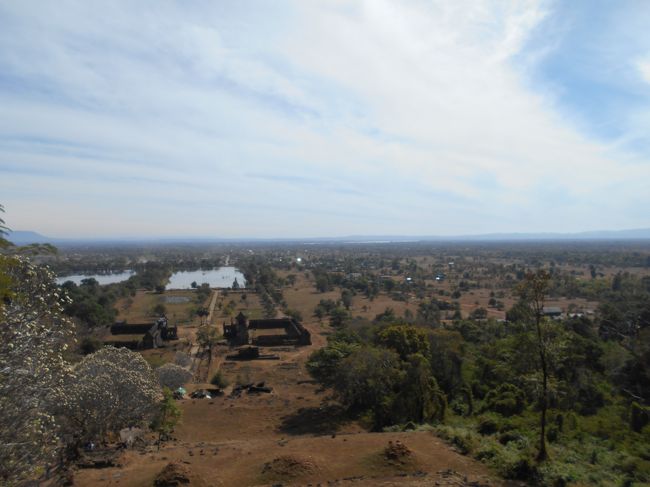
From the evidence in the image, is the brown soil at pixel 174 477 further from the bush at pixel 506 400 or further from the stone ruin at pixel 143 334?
the stone ruin at pixel 143 334

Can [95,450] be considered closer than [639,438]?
Yes

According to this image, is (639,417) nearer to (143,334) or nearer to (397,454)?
(397,454)

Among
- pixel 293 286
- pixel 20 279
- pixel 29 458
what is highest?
pixel 20 279

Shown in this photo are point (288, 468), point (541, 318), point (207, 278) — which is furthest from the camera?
point (207, 278)

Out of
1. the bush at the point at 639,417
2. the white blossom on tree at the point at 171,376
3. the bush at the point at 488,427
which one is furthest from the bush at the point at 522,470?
the white blossom on tree at the point at 171,376

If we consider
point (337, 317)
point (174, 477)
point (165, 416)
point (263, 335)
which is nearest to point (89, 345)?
point (263, 335)

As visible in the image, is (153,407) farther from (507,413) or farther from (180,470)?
(507,413)

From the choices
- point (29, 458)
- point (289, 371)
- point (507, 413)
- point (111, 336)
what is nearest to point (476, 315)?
point (289, 371)
